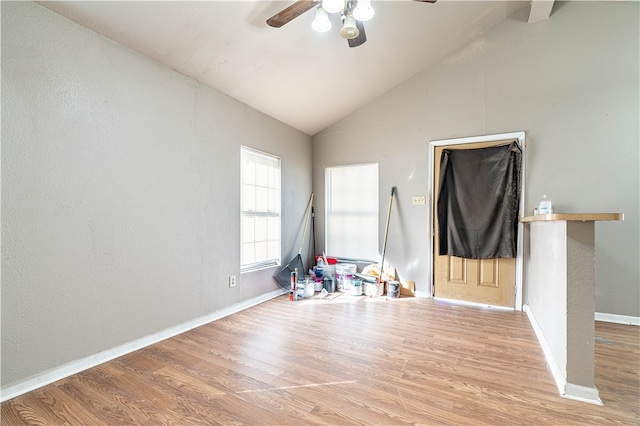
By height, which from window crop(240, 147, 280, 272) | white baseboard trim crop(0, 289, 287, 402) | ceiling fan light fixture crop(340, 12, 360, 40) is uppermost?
ceiling fan light fixture crop(340, 12, 360, 40)

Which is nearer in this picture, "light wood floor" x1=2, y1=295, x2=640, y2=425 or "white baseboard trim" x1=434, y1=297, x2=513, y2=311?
"light wood floor" x1=2, y1=295, x2=640, y2=425

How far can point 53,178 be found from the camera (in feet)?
6.06

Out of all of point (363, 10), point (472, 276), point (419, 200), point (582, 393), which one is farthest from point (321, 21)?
point (472, 276)

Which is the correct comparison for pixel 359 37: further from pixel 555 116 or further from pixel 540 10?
pixel 555 116

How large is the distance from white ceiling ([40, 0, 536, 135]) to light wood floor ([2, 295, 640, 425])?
2451mm

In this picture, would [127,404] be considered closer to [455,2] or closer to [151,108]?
[151,108]

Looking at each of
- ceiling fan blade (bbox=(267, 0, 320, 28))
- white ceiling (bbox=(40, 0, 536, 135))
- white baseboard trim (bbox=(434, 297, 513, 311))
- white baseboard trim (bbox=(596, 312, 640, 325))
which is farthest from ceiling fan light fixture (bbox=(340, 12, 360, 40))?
white baseboard trim (bbox=(596, 312, 640, 325))

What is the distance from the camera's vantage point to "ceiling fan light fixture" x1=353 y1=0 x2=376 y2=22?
1797 mm

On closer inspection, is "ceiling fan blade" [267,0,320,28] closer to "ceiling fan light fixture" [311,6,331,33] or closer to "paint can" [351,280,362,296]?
"ceiling fan light fixture" [311,6,331,33]

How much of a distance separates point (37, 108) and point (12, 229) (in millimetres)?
768

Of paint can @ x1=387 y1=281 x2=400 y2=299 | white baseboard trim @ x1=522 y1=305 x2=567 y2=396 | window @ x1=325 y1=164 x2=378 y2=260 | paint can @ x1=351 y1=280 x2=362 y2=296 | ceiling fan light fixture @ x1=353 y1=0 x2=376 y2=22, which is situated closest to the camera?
white baseboard trim @ x1=522 y1=305 x2=567 y2=396

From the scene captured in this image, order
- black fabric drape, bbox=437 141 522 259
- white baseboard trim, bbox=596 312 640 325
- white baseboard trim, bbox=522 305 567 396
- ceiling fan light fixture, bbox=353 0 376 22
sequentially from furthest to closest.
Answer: black fabric drape, bbox=437 141 522 259, white baseboard trim, bbox=596 312 640 325, ceiling fan light fixture, bbox=353 0 376 22, white baseboard trim, bbox=522 305 567 396

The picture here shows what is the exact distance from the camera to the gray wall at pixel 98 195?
5.61 feet

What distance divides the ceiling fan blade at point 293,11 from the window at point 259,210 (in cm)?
158
